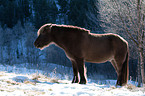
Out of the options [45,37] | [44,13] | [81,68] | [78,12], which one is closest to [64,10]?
[44,13]

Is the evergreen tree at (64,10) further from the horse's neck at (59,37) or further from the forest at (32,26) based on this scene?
the horse's neck at (59,37)

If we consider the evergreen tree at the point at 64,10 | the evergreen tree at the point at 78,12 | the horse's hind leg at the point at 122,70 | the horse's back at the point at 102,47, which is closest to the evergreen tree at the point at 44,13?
the evergreen tree at the point at 64,10

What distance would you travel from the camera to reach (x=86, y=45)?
561 cm

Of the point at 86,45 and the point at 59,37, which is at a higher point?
the point at 59,37

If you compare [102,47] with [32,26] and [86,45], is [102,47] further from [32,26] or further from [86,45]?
[32,26]

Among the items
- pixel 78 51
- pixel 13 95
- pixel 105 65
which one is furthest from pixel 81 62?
pixel 105 65

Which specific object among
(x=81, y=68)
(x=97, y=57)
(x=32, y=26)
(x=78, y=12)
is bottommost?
(x=81, y=68)

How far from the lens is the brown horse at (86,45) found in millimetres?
5579

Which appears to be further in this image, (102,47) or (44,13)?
(44,13)

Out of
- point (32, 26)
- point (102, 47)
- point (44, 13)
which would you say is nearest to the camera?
point (102, 47)

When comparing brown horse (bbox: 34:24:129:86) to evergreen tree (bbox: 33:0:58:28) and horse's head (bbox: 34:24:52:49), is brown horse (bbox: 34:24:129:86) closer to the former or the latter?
horse's head (bbox: 34:24:52:49)

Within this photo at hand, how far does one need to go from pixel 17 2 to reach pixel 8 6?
700cm

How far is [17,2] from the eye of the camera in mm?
51875

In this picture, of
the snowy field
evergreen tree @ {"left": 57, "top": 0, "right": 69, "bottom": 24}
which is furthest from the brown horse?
evergreen tree @ {"left": 57, "top": 0, "right": 69, "bottom": 24}
